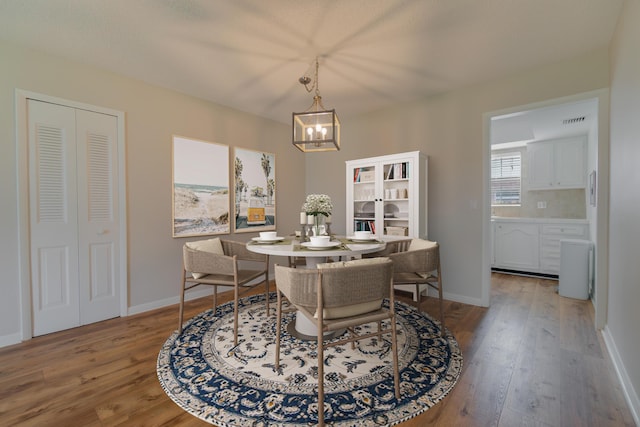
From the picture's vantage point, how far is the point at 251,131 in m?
4.13

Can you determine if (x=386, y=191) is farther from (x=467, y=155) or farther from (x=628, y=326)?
(x=628, y=326)

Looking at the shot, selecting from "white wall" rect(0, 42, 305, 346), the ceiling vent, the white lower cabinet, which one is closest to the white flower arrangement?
"white wall" rect(0, 42, 305, 346)

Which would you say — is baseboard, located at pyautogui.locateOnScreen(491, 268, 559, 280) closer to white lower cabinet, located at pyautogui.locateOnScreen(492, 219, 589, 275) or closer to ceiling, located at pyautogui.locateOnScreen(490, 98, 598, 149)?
white lower cabinet, located at pyautogui.locateOnScreen(492, 219, 589, 275)

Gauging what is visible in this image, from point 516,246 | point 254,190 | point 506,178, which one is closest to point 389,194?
point 254,190

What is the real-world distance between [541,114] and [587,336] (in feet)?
8.99

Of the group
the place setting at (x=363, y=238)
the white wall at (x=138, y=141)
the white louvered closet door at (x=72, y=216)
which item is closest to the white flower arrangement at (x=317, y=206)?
the place setting at (x=363, y=238)

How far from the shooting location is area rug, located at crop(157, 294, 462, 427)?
4.92 feet

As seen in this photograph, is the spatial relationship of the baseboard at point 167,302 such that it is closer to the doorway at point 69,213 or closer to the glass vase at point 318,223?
the doorway at point 69,213

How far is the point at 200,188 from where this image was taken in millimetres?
3549

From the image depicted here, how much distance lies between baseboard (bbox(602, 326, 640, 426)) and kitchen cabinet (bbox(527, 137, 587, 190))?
10.8 ft

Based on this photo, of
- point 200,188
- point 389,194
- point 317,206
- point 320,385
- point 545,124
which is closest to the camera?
point 320,385

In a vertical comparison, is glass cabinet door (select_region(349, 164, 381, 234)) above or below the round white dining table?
above

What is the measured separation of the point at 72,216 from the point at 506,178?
6738 millimetres

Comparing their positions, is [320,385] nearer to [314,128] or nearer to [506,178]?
[314,128]
